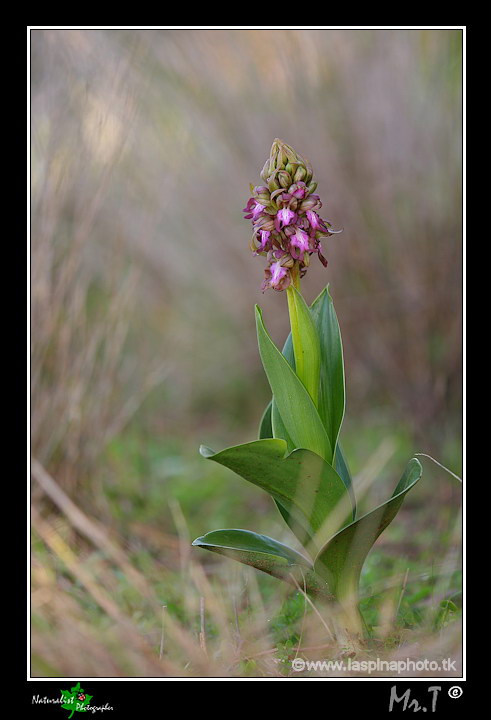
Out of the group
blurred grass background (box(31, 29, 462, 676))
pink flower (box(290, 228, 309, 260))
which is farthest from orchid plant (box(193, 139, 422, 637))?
blurred grass background (box(31, 29, 462, 676))

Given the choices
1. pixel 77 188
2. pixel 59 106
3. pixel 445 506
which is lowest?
pixel 445 506

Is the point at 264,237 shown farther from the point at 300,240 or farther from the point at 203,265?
the point at 203,265

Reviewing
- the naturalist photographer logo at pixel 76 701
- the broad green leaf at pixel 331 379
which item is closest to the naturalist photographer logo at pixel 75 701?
the naturalist photographer logo at pixel 76 701

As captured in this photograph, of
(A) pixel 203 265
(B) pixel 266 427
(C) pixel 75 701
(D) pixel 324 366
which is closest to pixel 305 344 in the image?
(D) pixel 324 366

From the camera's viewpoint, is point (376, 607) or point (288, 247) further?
point (376, 607)

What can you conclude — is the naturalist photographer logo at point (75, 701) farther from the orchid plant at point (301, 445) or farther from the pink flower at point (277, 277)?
the pink flower at point (277, 277)

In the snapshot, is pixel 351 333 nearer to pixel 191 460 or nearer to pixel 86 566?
pixel 191 460

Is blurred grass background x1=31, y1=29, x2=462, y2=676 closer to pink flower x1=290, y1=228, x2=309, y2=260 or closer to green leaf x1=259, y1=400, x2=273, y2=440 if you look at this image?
green leaf x1=259, y1=400, x2=273, y2=440

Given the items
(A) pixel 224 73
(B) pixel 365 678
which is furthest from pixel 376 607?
(A) pixel 224 73
